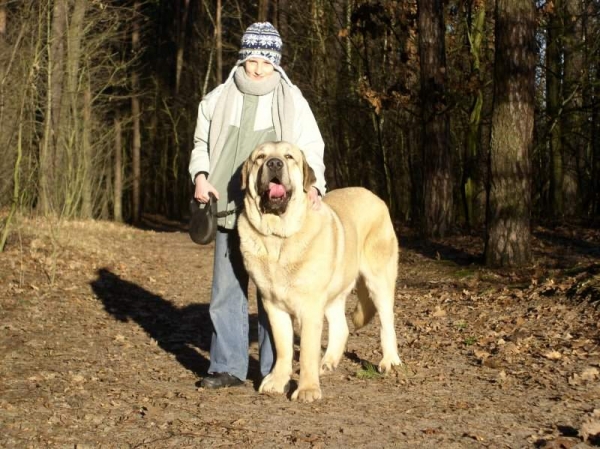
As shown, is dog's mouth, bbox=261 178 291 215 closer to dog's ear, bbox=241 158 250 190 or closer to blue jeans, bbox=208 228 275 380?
dog's ear, bbox=241 158 250 190

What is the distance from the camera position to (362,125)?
2353cm

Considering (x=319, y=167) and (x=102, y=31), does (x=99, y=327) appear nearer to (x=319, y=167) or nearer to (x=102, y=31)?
(x=319, y=167)

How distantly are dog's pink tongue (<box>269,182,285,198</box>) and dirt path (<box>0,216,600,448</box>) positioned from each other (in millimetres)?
1233

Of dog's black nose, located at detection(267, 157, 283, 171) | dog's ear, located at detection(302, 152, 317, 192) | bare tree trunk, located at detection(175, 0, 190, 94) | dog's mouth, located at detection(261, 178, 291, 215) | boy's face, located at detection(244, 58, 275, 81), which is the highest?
bare tree trunk, located at detection(175, 0, 190, 94)

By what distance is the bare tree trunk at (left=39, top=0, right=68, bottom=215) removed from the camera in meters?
11.1

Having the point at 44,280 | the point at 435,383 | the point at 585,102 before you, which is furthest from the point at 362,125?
the point at 435,383

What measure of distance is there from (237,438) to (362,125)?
1965 cm

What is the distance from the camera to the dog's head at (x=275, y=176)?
4.97 m

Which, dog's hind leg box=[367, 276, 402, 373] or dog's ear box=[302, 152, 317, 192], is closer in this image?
dog's ear box=[302, 152, 317, 192]

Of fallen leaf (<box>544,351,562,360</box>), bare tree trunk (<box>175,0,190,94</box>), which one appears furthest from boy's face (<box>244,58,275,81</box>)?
bare tree trunk (<box>175,0,190,94</box>)

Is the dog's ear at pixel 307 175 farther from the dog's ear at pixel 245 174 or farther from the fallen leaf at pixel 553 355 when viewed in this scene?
the fallen leaf at pixel 553 355

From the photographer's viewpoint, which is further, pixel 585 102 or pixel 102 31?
pixel 102 31

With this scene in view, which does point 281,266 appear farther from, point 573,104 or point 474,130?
point 573,104

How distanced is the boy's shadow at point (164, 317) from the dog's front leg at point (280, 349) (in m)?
0.78
